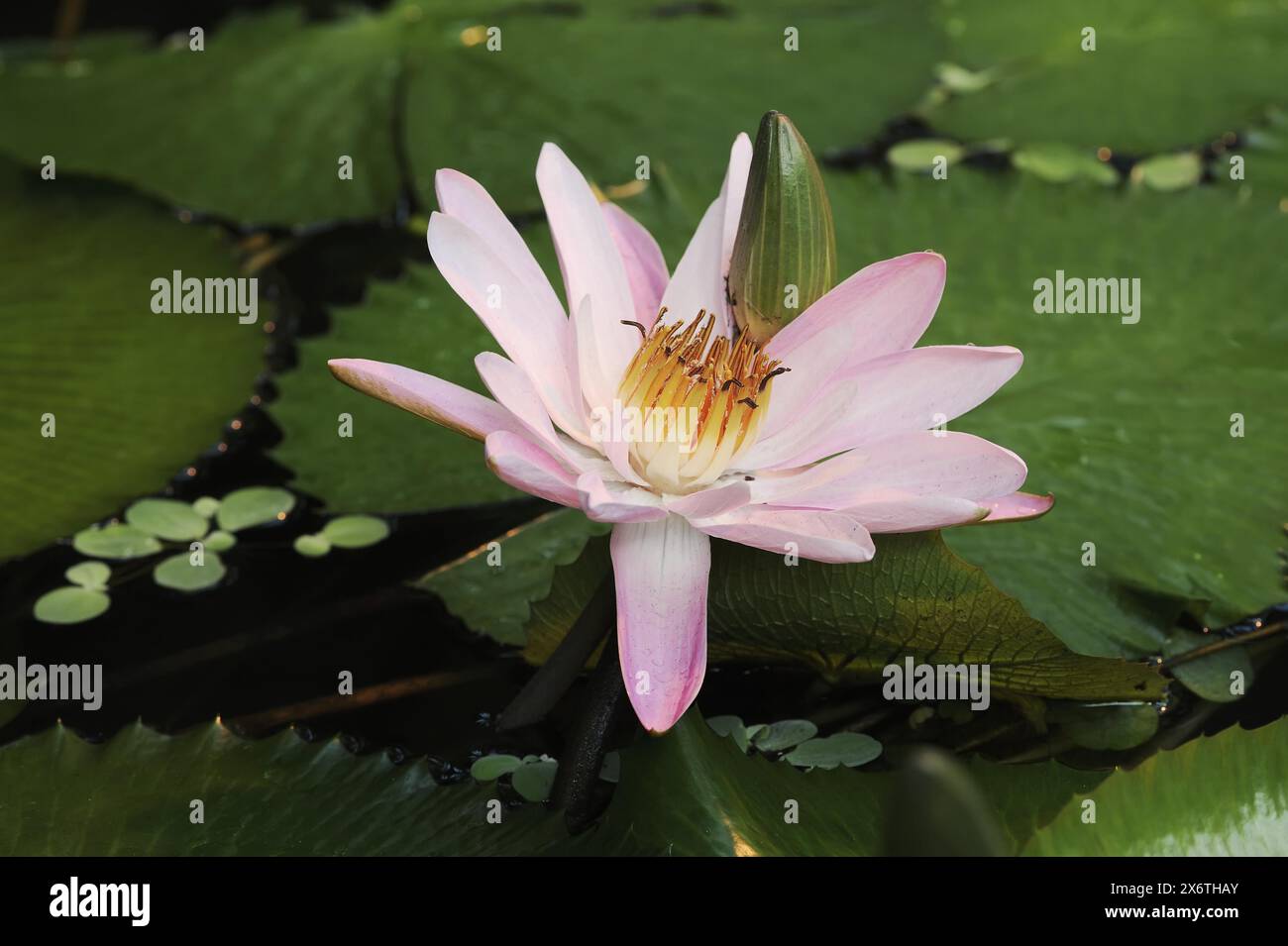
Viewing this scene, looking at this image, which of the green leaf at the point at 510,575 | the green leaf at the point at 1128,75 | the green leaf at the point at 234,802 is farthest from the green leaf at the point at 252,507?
the green leaf at the point at 1128,75

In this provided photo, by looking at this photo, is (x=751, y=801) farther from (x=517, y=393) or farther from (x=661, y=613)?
(x=517, y=393)

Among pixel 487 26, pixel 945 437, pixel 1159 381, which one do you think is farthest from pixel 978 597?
pixel 487 26

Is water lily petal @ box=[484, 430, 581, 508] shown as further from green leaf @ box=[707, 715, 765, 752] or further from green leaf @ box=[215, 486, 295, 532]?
green leaf @ box=[215, 486, 295, 532]

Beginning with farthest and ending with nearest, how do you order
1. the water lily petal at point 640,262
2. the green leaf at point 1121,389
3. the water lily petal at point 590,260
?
the green leaf at point 1121,389 → the water lily petal at point 640,262 → the water lily petal at point 590,260

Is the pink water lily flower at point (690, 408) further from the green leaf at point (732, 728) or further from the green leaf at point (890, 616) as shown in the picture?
the green leaf at point (732, 728)

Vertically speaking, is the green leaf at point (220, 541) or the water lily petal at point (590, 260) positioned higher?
the water lily petal at point (590, 260)

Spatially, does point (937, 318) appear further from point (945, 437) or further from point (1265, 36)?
point (1265, 36)

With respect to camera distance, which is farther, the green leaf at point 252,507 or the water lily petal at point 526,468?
the green leaf at point 252,507
